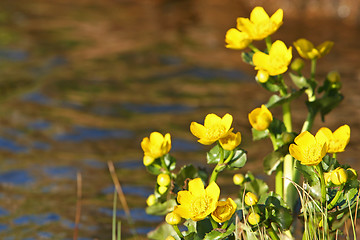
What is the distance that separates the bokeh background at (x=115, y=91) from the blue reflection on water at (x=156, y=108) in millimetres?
13

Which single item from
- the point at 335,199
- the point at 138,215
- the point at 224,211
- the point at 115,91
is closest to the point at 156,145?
the point at 224,211

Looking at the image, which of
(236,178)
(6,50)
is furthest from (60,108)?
(236,178)

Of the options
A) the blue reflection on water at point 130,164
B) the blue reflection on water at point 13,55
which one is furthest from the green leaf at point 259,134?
the blue reflection on water at point 13,55

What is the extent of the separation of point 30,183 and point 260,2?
3.40m

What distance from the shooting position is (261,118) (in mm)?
1899

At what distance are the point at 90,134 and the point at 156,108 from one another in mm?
540

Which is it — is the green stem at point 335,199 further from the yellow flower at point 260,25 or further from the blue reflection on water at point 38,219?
the blue reflection on water at point 38,219

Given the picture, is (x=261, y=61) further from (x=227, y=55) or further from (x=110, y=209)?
(x=227, y=55)

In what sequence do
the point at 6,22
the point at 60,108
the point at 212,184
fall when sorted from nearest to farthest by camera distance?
1. the point at 212,184
2. the point at 60,108
3. the point at 6,22

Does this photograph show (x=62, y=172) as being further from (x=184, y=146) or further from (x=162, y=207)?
(x=162, y=207)

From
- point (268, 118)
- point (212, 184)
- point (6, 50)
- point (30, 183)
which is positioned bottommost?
point (212, 184)

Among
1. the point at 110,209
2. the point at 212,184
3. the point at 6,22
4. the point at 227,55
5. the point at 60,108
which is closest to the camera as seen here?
the point at 212,184

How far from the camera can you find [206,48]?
530 centimetres

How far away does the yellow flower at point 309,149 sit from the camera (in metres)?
1.66
